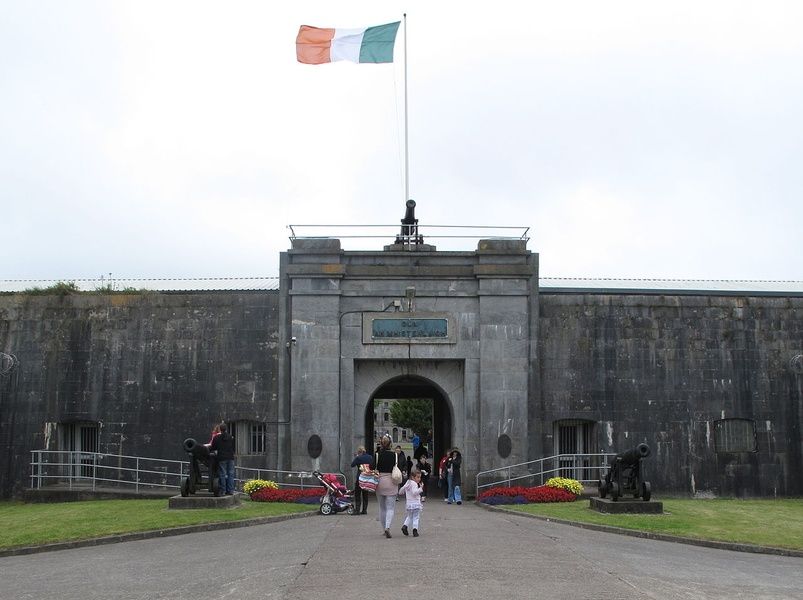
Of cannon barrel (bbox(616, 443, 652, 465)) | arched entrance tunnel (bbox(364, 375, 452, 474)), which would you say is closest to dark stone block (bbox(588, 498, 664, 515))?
cannon barrel (bbox(616, 443, 652, 465))

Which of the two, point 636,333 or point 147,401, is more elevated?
point 636,333

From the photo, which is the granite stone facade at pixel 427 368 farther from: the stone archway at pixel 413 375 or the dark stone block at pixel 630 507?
the dark stone block at pixel 630 507

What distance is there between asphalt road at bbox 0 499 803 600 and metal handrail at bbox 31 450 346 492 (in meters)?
7.18

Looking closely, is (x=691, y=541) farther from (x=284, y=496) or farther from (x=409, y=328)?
(x=409, y=328)

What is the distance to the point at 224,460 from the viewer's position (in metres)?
19.8

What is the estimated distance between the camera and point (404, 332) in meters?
24.5

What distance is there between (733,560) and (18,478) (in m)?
18.7

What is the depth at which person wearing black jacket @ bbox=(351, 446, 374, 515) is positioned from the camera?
1841cm

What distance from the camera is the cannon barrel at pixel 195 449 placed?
19.0 meters

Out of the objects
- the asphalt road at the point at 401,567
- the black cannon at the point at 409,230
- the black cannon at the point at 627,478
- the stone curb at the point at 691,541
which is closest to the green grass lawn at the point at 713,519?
the stone curb at the point at 691,541

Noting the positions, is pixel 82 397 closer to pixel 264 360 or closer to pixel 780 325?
pixel 264 360

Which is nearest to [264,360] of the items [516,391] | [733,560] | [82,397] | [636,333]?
[82,397]

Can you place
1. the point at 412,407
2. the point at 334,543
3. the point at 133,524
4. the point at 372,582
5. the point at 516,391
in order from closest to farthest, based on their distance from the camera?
the point at 372,582, the point at 334,543, the point at 133,524, the point at 516,391, the point at 412,407

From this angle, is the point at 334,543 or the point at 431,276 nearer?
the point at 334,543
